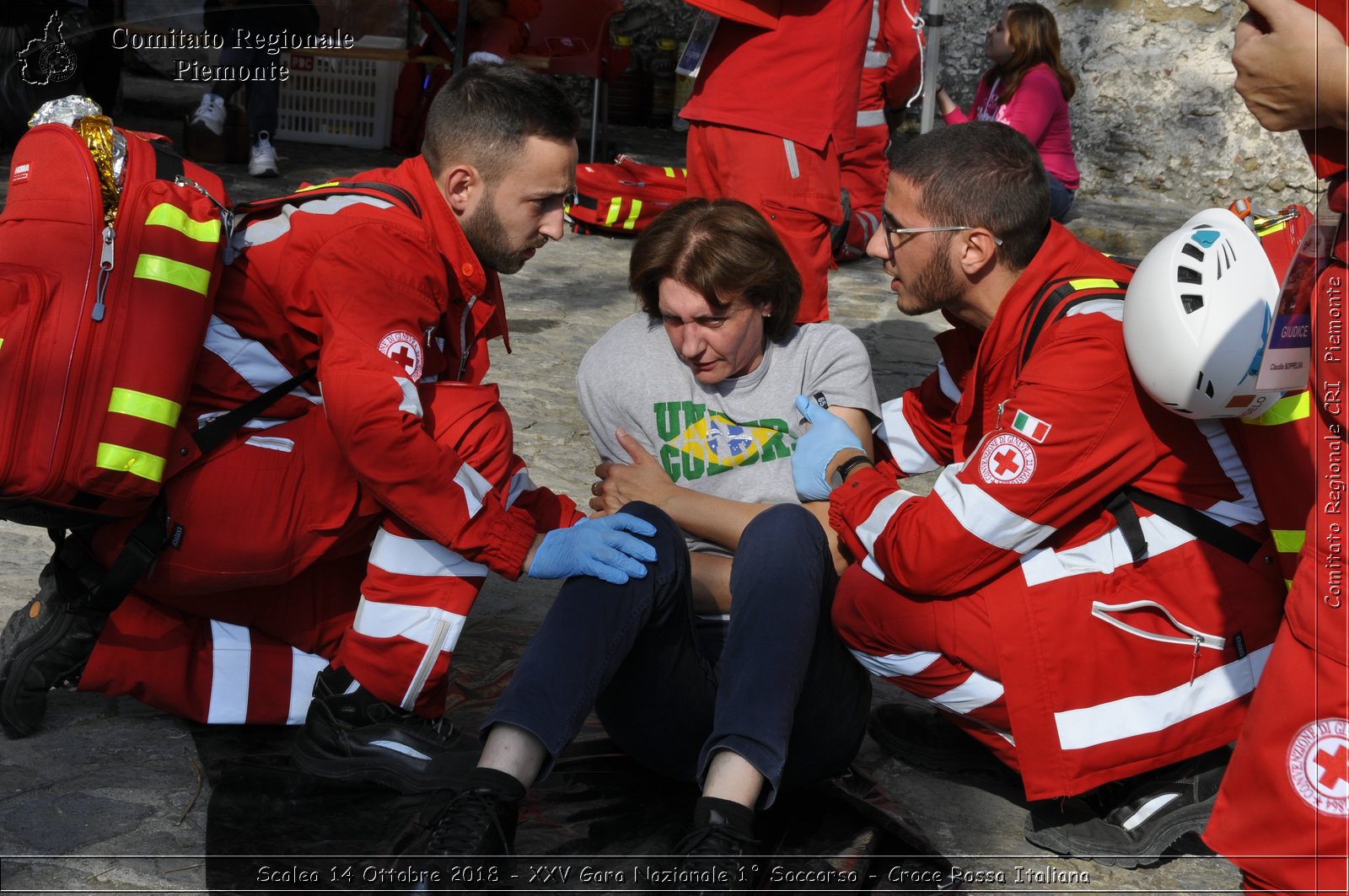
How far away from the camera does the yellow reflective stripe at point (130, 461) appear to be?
219 centimetres

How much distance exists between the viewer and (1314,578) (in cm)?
156

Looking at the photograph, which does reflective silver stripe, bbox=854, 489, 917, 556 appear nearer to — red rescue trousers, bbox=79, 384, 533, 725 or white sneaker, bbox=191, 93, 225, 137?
red rescue trousers, bbox=79, 384, 533, 725

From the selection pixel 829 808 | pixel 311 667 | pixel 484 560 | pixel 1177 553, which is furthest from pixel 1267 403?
pixel 311 667

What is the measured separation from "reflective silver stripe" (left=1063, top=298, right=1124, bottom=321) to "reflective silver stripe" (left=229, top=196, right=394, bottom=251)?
48.8 inches

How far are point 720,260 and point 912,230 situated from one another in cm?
38

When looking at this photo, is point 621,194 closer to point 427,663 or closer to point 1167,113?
point 1167,113

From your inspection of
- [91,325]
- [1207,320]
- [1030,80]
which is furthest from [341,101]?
[1207,320]

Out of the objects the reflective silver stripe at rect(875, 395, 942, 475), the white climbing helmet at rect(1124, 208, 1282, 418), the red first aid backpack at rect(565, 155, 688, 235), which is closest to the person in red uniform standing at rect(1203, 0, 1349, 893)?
the white climbing helmet at rect(1124, 208, 1282, 418)

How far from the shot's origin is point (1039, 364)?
2229mm

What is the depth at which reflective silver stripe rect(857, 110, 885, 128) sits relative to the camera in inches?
269

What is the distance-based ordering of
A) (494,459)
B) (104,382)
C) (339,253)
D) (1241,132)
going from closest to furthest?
(104,382) < (339,253) < (494,459) < (1241,132)

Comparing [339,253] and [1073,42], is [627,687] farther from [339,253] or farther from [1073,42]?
[1073,42]

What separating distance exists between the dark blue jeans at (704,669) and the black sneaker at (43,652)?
3.00 ft

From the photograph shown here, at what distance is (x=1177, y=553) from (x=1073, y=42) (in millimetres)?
6477
